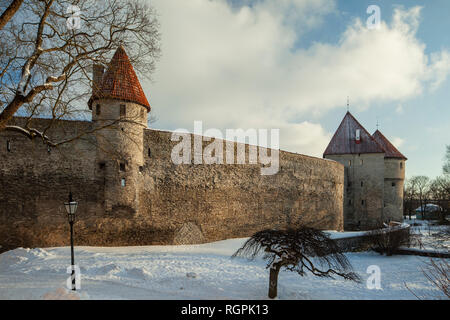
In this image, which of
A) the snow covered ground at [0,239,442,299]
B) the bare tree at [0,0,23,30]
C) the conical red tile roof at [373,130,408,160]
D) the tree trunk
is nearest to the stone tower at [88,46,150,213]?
the snow covered ground at [0,239,442,299]

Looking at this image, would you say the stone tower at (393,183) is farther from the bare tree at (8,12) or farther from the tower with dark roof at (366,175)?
the bare tree at (8,12)

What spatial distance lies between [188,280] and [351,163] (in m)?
21.5

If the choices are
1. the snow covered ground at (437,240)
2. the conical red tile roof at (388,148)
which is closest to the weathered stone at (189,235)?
the snow covered ground at (437,240)

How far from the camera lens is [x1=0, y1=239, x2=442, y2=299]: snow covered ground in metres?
6.00

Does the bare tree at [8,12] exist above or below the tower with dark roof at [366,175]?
above

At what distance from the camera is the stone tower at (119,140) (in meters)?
10.4

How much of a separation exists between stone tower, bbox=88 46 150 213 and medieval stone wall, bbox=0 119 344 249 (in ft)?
0.52

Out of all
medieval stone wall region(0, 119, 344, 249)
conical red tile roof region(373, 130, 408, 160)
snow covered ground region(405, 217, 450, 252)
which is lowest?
snow covered ground region(405, 217, 450, 252)

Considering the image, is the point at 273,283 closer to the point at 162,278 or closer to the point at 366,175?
the point at 162,278

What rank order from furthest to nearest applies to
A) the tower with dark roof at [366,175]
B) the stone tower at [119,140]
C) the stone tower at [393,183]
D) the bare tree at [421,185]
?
1. the bare tree at [421,185]
2. the stone tower at [393,183]
3. the tower with dark roof at [366,175]
4. the stone tower at [119,140]

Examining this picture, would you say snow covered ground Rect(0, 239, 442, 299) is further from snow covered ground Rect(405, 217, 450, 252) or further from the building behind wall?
snow covered ground Rect(405, 217, 450, 252)

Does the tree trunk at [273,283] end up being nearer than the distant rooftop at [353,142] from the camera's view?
Yes
